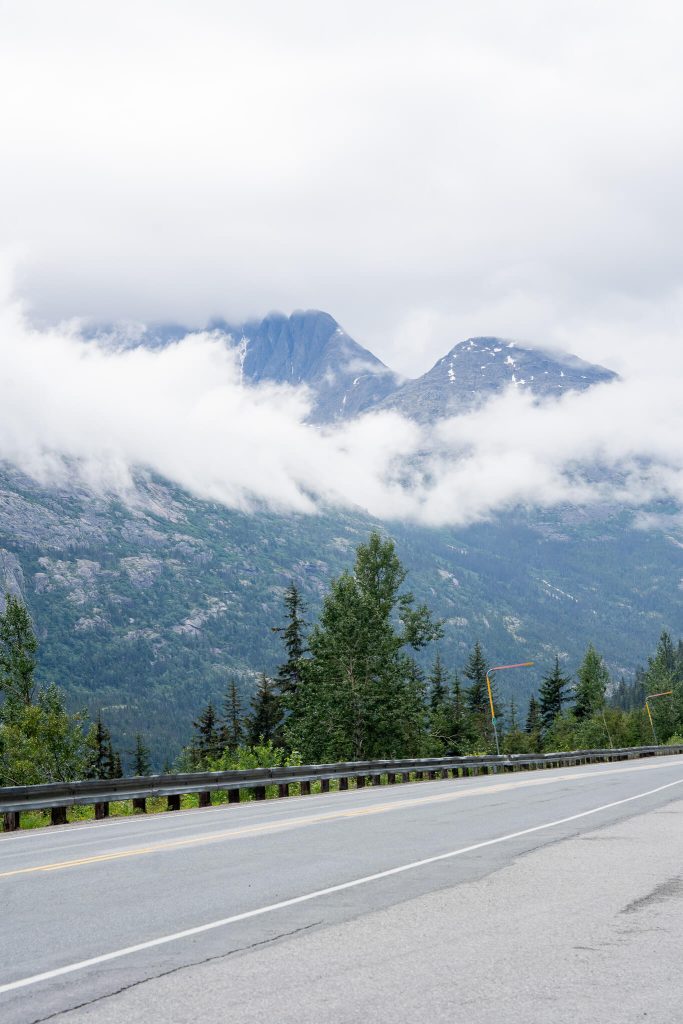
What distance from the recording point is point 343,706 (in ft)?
199

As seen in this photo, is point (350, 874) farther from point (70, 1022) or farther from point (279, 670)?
point (279, 670)

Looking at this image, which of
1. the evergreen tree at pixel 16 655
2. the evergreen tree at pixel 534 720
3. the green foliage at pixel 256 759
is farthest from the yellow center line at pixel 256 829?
the evergreen tree at pixel 534 720

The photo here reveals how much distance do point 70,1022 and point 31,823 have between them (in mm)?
18183

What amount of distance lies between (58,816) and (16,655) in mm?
44852

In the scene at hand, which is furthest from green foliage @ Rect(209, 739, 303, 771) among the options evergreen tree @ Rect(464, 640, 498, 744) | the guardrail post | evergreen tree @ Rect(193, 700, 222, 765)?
evergreen tree @ Rect(464, 640, 498, 744)

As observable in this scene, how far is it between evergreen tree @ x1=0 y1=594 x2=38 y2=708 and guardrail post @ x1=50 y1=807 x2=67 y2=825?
4247cm

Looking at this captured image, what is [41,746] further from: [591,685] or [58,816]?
[591,685]

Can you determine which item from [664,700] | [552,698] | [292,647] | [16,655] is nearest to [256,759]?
[16,655]

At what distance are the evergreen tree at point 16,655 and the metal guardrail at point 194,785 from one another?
3149 centimetres

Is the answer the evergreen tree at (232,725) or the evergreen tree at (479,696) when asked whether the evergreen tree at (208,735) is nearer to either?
the evergreen tree at (232,725)

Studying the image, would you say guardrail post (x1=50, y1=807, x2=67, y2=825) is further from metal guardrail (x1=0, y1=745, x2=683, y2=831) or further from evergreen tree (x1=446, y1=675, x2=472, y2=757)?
evergreen tree (x1=446, y1=675, x2=472, y2=757)

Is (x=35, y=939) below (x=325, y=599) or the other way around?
below

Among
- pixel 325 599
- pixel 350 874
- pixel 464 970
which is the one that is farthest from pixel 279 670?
pixel 464 970

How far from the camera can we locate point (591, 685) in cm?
13150
